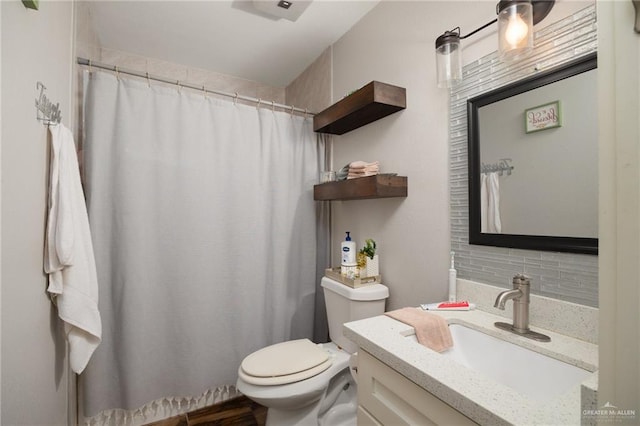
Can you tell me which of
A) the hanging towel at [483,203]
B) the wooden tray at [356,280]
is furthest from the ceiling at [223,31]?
the wooden tray at [356,280]

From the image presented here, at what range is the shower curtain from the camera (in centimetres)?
152

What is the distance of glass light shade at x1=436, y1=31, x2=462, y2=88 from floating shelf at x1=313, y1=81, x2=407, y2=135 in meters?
0.32

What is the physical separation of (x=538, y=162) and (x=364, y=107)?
32.9 inches

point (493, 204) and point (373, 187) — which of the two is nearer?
point (493, 204)

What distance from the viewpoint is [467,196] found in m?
1.19

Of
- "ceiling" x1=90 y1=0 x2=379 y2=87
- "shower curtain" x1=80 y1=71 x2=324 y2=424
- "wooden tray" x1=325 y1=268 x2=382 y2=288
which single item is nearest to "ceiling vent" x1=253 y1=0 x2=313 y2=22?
"ceiling" x1=90 y1=0 x2=379 y2=87

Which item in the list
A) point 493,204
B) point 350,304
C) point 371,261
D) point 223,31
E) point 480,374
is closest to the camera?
point 480,374

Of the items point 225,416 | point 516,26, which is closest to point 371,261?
point 516,26

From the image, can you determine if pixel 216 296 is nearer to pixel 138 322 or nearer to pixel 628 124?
pixel 138 322

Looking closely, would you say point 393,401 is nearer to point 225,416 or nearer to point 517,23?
point 517,23

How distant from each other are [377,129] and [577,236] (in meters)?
1.08

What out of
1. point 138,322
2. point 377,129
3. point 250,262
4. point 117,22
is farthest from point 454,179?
point 117,22

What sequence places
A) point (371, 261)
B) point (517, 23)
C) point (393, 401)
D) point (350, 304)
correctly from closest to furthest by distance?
1. point (393, 401)
2. point (517, 23)
3. point (350, 304)
4. point (371, 261)

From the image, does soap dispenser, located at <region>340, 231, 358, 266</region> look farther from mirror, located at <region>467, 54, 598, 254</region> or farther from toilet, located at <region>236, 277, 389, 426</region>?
mirror, located at <region>467, 54, 598, 254</region>
